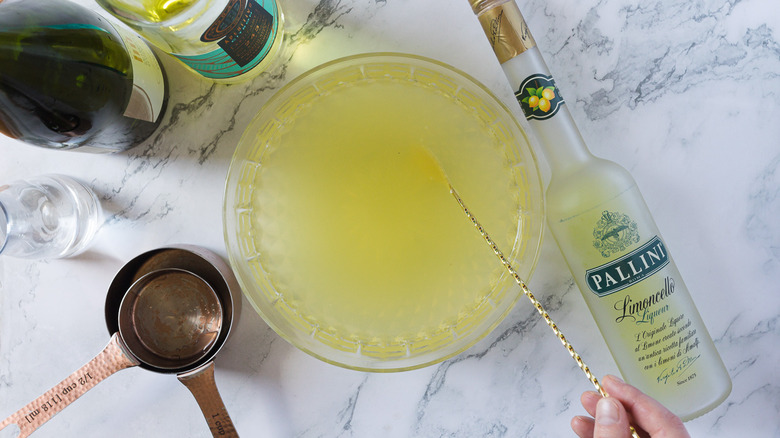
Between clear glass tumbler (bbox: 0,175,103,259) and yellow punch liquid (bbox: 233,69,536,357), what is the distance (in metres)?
0.29

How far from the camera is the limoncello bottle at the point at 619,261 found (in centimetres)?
66

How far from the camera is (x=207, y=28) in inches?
25.0

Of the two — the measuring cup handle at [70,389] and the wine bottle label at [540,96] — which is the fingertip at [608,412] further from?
the measuring cup handle at [70,389]

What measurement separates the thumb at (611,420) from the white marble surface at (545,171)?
0.79ft

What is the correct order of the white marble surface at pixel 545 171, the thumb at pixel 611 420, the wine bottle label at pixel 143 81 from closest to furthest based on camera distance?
the thumb at pixel 611 420
the wine bottle label at pixel 143 81
the white marble surface at pixel 545 171

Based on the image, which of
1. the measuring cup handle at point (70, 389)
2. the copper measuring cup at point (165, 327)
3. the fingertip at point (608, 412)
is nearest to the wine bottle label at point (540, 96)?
the fingertip at point (608, 412)

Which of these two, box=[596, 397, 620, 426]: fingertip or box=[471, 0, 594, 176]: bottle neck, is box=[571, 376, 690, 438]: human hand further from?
box=[471, 0, 594, 176]: bottle neck

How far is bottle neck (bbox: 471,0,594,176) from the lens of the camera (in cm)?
63

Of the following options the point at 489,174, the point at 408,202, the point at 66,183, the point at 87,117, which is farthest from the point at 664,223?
the point at 66,183

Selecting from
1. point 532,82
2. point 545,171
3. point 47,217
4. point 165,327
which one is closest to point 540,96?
point 532,82

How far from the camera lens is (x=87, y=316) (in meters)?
0.88

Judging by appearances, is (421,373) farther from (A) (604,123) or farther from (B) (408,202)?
(A) (604,123)

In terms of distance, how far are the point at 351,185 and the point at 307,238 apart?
0.11 metres

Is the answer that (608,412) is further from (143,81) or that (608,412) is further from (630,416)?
(143,81)
